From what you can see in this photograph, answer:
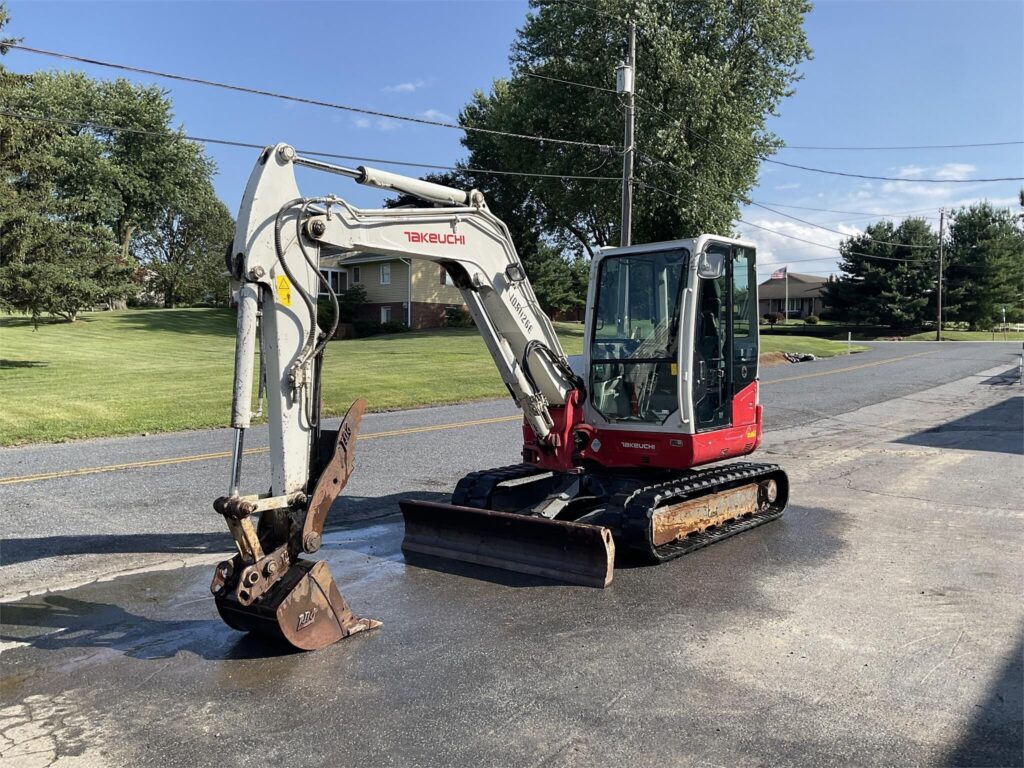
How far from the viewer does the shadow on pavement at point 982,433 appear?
12969mm

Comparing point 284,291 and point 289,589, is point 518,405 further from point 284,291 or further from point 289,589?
point 289,589

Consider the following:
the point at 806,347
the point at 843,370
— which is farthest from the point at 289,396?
the point at 806,347

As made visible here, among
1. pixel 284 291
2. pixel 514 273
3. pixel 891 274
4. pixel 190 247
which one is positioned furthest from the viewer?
pixel 190 247

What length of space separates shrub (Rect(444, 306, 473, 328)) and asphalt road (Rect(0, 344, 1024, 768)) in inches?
1496

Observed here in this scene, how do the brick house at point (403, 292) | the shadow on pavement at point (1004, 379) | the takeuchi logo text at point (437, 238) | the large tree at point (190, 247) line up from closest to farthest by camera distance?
the takeuchi logo text at point (437, 238) → the shadow on pavement at point (1004, 379) → the brick house at point (403, 292) → the large tree at point (190, 247)

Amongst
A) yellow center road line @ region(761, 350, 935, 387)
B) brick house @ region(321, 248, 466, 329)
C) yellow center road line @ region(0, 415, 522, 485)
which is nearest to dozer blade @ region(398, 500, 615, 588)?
yellow center road line @ region(0, 415, 522, 485)

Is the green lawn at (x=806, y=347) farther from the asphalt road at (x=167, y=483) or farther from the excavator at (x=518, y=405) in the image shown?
the excavator at (x=518, y=405)

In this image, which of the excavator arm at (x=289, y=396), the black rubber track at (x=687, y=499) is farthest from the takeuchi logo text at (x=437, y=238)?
the black rubber track at (x=687, y=499)

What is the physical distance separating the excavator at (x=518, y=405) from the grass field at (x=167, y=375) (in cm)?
949

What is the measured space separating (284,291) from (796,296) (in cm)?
9655

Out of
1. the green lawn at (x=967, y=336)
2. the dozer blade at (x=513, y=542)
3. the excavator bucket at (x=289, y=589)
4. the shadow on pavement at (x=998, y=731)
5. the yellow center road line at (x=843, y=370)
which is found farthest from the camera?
the green lawn at (x=967, y=336)

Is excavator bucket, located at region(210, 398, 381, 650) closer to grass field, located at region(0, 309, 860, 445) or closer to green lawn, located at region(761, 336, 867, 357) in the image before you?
grass field, located at region(0, 309, 860, 445)

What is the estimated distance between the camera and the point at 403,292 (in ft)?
151

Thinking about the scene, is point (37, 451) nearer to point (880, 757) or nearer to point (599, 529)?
point (599, 529)
